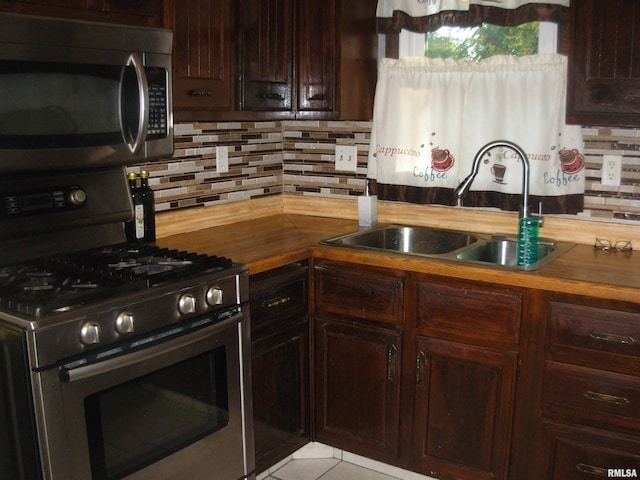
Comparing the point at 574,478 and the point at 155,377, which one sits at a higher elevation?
the point at 155,377

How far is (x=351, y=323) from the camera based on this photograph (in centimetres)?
241

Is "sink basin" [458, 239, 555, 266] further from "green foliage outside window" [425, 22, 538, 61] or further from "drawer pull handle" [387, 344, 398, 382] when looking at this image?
"green foliage outside window" [425, 22, 538, 61]

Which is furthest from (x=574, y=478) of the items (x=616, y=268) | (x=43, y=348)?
(x=43, y=348)

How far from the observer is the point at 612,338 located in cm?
192

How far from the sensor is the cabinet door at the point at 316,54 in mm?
2621

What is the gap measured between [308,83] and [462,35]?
0.65 meters

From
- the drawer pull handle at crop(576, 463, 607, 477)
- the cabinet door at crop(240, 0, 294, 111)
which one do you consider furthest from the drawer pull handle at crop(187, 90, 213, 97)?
the drawer pull handle at crop(576, 463, 607, 477)

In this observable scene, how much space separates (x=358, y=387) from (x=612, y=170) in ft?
4.00

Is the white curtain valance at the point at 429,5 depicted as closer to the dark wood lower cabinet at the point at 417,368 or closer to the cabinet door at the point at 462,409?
the dark wood lower cabinet at the point at 417,368

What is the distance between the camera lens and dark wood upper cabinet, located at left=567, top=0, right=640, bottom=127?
A: 2.06 metres

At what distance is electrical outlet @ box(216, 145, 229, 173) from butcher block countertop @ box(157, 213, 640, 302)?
244 millimetres

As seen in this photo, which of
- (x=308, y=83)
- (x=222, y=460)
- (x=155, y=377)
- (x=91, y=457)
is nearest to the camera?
(x=91, y=457)

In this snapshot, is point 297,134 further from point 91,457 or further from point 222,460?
point 91,457

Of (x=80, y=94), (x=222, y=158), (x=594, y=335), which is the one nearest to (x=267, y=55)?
(x=222, y=158)
